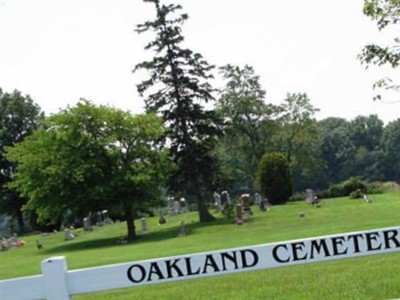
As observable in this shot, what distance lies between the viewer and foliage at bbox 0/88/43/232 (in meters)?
67.8

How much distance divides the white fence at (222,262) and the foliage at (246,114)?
55.5 metres

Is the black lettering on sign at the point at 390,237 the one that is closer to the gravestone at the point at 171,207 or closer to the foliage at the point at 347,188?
the gravestone at the point at 171,207

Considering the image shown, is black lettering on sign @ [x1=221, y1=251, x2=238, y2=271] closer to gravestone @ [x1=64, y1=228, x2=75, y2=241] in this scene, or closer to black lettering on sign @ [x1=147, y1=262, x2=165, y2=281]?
black lettering on sign @ [x1=147, y1=262, x2=165, y2=281]

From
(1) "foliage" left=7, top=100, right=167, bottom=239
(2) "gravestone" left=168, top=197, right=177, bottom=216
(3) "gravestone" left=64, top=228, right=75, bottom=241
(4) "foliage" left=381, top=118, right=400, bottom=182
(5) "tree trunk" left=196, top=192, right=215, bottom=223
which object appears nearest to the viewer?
(1) "foliage" left=7, top=100, right=167, bottom=239

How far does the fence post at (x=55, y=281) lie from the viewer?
15.4 ft

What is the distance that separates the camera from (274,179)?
5062 centimetres

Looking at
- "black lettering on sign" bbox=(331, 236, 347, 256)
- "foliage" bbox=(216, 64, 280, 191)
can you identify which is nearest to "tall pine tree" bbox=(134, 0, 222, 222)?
"foliage" bbox=(216, 64, 280, 191)

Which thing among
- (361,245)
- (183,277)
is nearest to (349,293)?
(361,245)

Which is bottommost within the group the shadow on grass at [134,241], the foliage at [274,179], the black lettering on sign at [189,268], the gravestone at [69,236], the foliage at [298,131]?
the shadow on grass at [134,241]

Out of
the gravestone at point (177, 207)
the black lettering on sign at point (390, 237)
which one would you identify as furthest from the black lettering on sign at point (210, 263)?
the gravestone at point (177, 207)

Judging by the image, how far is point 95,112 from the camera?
123 feet

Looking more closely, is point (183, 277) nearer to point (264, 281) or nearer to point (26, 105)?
point (264, 281)

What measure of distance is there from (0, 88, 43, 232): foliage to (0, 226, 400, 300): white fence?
64.4 metres

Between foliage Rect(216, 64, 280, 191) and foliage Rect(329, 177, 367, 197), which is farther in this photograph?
foliage Rect(216, 64, 280, 191)
